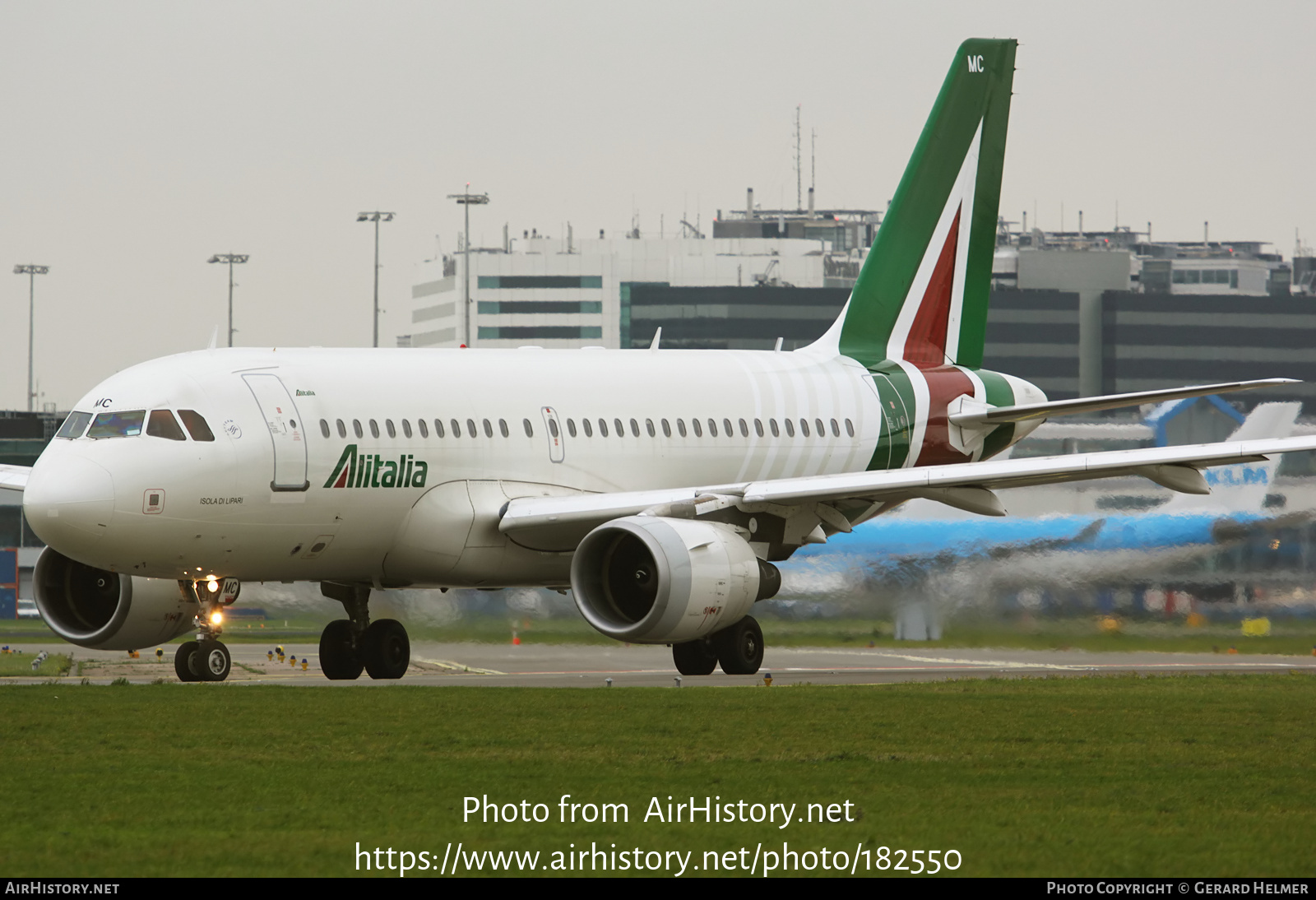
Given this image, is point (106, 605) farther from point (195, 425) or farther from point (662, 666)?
point (662, 666)

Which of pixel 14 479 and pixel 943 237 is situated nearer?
pixel 14 479

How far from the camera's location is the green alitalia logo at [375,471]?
25.9 metres

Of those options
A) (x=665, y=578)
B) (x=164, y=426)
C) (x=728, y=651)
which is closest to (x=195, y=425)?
(x=164, y=426)

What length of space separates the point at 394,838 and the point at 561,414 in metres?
17.1

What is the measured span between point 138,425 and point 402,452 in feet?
11.8

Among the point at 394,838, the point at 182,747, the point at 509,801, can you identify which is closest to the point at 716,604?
the point at 182,747

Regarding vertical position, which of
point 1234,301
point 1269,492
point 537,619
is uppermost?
point 1234,301

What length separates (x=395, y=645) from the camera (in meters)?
28.6

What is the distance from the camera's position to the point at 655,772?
15.5 metres

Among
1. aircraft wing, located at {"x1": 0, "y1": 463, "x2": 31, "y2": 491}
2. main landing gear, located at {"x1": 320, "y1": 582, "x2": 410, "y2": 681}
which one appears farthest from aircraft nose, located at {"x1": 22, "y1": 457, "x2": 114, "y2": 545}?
main landing gear, located at {"x1": 320, "y1": 582, "x2": 410, "y2": 681}

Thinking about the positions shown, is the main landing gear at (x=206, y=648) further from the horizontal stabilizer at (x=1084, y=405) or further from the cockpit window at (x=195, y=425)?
the horizontal stabilizer at (x=1084, y=405)

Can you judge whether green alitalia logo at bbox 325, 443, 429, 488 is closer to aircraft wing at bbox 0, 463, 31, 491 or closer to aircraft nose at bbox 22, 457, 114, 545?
aircraft nose at bbox 22, 457, 114, 545

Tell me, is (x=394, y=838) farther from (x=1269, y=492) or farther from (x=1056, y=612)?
(x=1269, y=492)

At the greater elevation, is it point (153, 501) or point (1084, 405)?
point (1084, 405)
